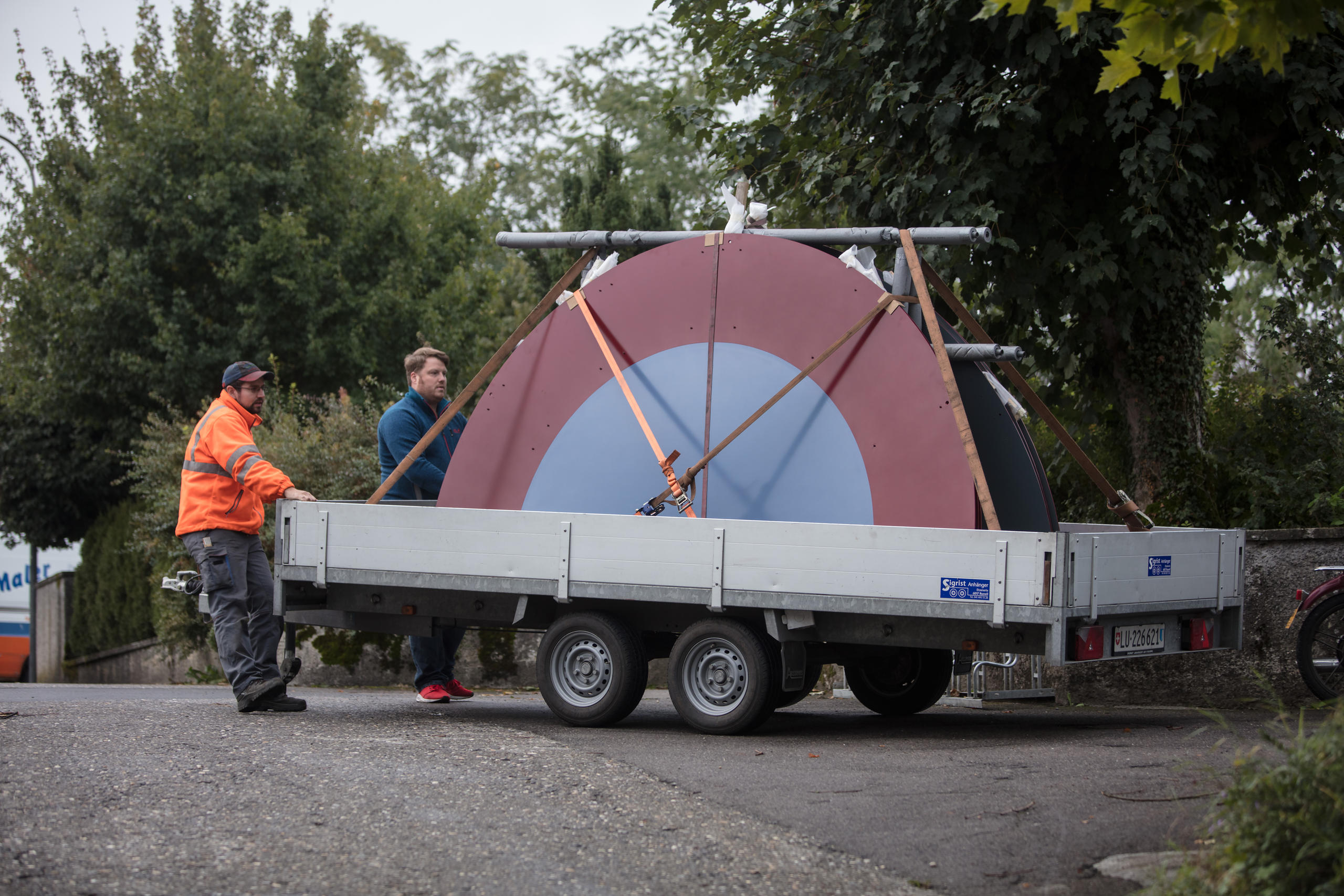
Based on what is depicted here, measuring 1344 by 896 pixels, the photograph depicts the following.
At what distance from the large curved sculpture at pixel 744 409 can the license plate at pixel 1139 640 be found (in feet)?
2.98

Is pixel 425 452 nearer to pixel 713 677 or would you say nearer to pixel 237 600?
pixel 237 600

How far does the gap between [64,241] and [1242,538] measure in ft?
54.3

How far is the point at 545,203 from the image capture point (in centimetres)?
4034

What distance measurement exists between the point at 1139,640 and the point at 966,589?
3.52ft

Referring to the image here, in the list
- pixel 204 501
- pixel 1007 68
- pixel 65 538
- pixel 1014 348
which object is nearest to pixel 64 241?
pixel 65 538

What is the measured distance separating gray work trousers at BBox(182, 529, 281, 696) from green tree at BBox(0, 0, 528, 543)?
11.0 m

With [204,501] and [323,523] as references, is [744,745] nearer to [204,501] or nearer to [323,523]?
[323,523]

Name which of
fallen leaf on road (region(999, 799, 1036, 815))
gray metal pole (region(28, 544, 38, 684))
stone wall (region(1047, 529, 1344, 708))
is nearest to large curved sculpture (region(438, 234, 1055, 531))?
stone wall (region(1047, 529, 1344, 708))

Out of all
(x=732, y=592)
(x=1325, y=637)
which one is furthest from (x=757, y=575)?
(x=1325, y=637)

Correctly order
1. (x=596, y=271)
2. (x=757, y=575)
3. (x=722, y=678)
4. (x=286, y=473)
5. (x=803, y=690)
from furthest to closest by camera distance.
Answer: (x=286, y=473), (x=596, y=271), (x=803, y=690), (x=722, y=678), (x=757, y=575)

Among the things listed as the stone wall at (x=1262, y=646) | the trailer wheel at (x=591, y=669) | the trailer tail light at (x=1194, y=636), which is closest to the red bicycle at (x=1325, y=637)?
the stone wall at (x=1262, y=646)

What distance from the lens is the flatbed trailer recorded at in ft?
19.9

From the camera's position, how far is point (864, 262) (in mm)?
7477

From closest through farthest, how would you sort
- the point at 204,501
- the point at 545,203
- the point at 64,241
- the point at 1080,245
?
the point at 204,501 < the point at 1080,245 < the point at 64,241 < the point at 545,203
